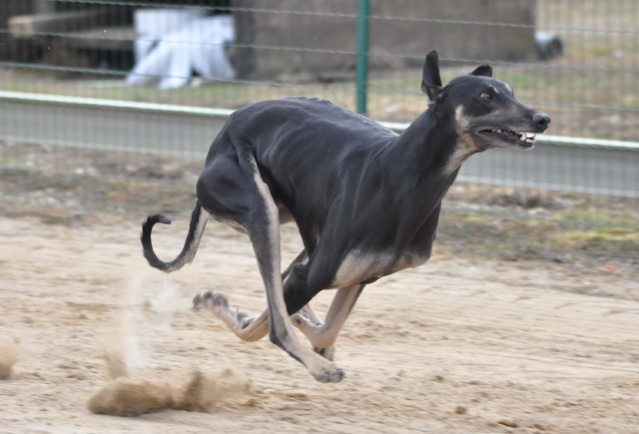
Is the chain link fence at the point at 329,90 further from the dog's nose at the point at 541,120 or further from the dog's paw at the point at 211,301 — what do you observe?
the dog's nose at the point at 541,120

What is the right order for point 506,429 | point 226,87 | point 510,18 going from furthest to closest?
point 510,18, point 226,87, point 506,429

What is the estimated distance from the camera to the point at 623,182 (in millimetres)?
8273

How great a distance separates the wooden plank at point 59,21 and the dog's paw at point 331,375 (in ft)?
33.8

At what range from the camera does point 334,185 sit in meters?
4.53

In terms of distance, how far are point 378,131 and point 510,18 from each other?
1103 cm

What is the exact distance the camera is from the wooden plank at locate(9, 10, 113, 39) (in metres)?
14.0

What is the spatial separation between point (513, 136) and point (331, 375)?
1.21 metres

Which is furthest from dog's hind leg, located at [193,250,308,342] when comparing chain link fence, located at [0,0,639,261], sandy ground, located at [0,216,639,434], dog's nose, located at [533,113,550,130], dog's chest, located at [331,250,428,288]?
chain link fence, located at [0,0,639,261]

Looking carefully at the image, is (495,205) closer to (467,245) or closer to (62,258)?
(467,245)

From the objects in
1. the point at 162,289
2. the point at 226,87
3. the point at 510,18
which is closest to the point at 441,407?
the point at 162,289

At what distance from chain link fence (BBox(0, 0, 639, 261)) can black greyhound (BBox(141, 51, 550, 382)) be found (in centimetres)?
250

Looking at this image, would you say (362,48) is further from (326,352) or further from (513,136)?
(513,136)

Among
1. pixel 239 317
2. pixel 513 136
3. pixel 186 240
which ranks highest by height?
pixel 513 136

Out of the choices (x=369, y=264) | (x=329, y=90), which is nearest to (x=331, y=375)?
(x=369, y=264)
